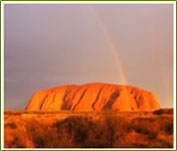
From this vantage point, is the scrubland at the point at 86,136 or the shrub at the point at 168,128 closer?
the scrubland at the point at 86,136

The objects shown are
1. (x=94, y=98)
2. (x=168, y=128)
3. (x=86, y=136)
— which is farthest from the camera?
(x=94, y=98)

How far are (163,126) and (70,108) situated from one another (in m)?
99.4

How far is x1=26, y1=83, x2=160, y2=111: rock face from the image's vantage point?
111 meters

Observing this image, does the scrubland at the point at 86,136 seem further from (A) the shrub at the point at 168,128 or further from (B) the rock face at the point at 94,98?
(B) the rock face at the point at 94,98

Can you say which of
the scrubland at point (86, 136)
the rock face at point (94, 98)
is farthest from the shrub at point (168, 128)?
the rock face at point (94, 98)

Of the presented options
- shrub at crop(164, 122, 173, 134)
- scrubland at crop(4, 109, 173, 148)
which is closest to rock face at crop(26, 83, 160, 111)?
shrub at crop(164, 122, 173, 134)

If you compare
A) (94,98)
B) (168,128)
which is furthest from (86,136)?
(94,98)

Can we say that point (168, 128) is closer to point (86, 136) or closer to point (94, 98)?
point (86, 136)

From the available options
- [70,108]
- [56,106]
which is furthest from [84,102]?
[56,106]

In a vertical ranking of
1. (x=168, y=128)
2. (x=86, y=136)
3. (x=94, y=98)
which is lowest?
(x=94, y=98)

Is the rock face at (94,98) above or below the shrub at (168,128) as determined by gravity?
below

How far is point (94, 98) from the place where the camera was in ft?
384

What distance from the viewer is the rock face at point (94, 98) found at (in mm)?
111094

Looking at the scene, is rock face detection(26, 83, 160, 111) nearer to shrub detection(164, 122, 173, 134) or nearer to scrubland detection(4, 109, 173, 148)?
shrub detection(164, 122, 173, 134)
